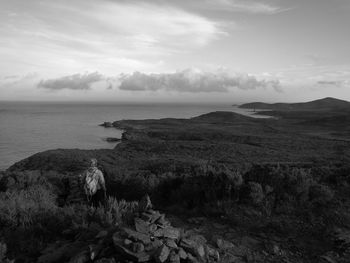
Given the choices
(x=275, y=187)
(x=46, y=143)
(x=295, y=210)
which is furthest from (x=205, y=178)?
(x=46, y=143)

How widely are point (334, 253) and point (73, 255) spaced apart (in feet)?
17.3

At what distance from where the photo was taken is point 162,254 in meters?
4.93

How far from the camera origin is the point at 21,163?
130 feet

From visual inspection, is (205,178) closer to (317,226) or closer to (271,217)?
(271,217)

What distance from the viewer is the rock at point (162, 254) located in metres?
4.87

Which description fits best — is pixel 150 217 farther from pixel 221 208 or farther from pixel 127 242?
pixel 221 208

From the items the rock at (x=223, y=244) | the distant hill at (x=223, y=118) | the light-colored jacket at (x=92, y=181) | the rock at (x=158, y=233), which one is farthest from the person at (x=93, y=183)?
the distant hill at (x=223, y=118)

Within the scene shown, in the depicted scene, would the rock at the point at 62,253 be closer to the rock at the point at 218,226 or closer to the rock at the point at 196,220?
the rock at the point at 196,220

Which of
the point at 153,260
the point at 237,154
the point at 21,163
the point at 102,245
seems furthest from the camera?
the point at 237,154

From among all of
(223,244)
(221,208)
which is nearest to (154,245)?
(223,244)

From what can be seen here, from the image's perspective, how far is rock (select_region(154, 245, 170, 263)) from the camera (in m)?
4.87

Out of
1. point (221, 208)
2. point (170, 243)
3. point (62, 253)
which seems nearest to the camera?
point (170, 243)

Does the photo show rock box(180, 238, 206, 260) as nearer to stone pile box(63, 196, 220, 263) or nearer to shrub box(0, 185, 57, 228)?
stone pile box(63, 196, 220, 263)

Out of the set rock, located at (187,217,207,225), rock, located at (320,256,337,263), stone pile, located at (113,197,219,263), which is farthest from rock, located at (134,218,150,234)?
rock, located at (320,256,337,263)
